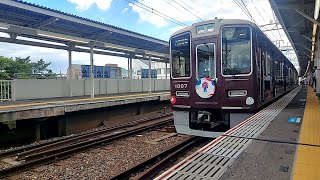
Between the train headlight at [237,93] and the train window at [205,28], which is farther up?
the train window at [205,28]

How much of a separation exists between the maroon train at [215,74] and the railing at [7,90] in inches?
336

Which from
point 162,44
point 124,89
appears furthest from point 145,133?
point 124,89

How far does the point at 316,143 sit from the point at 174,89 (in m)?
4.04

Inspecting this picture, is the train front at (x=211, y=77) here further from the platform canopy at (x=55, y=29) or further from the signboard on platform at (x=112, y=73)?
the signboard on platform at (x=112, y=73)

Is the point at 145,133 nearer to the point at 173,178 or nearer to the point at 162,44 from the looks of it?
the point at 173,178

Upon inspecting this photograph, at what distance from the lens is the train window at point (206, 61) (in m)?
6.51

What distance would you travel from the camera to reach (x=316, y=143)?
364cm

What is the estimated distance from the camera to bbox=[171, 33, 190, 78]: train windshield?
22.7 feet

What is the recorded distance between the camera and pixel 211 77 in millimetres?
6488

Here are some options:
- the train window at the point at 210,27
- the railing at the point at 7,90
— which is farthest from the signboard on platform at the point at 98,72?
the train window at the point at 210,27

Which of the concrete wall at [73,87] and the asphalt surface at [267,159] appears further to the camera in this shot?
the concrete wall at [73,87]

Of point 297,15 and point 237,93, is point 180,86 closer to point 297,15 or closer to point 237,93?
point 237,93

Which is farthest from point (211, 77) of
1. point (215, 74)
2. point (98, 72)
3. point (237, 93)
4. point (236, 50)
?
point (98, 72)

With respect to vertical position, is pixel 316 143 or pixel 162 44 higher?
pixel 162 44
